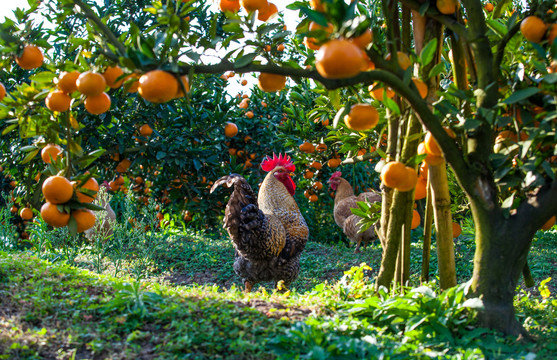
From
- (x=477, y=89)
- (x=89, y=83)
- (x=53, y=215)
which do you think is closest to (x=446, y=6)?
(x=477, y=89)

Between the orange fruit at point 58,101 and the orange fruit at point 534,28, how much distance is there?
214 centimetres

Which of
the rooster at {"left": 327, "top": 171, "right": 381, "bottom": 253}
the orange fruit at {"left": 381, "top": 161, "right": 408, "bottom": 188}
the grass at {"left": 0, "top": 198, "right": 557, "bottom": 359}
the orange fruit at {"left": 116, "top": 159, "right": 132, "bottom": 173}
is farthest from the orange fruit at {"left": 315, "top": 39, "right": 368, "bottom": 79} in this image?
the rooster at {"left": 327, "top": 171, "right": 381, "bottom": 253}

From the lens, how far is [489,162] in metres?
2.44

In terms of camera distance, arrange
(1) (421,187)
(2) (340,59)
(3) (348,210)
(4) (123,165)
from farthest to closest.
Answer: (3) (348,210) → (4) (123,165) → (1) (421,187) → (2) (340,59)

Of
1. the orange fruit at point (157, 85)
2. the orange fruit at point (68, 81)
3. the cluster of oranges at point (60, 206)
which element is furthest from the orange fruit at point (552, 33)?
the cluster of oranges at point (60, 206)

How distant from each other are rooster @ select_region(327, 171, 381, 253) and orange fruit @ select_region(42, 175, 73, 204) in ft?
17.4

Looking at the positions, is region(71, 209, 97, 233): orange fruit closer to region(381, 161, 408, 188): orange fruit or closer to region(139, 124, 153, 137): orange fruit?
region(381, 161, 408, 188): orange fruit

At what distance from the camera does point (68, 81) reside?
7.06ft

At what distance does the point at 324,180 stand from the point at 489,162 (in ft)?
21.1

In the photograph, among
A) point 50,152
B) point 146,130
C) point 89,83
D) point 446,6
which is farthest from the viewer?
point 146,130

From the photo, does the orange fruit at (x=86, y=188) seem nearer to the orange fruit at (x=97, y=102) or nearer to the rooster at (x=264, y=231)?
the orange fruit at (x=97, y=102)

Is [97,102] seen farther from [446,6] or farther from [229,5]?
[446,6]

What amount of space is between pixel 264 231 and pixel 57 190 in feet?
10.2

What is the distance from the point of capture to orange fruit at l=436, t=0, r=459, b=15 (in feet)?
A: 8.36
